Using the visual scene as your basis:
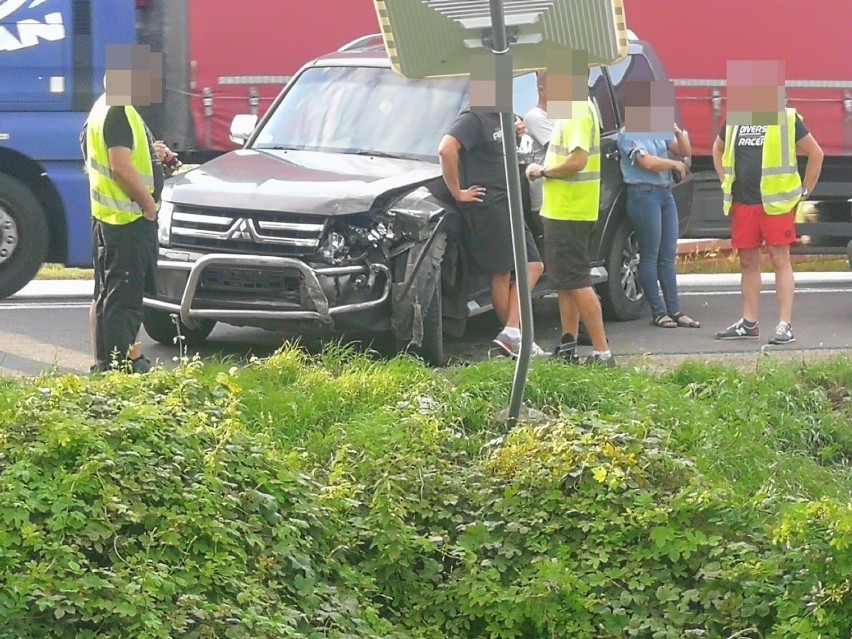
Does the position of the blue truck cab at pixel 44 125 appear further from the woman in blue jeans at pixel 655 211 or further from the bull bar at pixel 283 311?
the woman in blue jeans at pixel 655 211

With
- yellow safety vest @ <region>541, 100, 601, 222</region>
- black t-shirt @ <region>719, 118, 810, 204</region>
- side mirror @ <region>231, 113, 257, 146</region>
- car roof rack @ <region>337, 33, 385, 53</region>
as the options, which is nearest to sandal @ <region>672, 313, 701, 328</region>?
black t-shirt @ <region>719, 118, 810, 204</region>

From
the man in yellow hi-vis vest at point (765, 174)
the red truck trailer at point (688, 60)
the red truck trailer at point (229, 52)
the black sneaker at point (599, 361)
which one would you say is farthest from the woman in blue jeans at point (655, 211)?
the red truck trailer at point (229, 52)

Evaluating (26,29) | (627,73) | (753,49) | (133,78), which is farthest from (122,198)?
(753,49)

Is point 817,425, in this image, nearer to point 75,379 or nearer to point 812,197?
point 75,379

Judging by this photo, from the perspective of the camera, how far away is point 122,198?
7477 mm

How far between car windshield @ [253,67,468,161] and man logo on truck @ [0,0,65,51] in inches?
92.6

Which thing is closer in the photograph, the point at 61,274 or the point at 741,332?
the point at 741,332

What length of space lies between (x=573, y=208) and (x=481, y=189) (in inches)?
23.3

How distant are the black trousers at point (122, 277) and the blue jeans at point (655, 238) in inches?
151

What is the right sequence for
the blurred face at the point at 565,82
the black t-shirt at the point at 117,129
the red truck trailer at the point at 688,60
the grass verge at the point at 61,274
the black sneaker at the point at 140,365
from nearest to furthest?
the blurred face at the point at 565,82 → the black sneaker at the point at 140,365 → the black t-shirt at the point at 117,129 → the red truck trailer at the point at 688,60 → the grass verge at the point at 61,274

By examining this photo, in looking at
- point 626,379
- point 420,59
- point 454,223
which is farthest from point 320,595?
point 454,223

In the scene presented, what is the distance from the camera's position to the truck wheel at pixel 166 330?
29.7 feet

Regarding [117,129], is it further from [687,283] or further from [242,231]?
[687,283]

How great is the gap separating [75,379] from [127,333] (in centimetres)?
250
